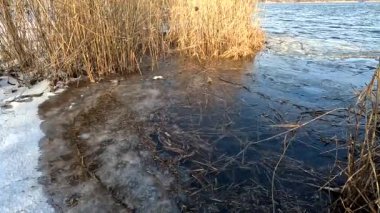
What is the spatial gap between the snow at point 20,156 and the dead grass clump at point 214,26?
3.04 metres

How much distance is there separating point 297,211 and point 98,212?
1268 mm

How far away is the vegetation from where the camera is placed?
14.5 ft

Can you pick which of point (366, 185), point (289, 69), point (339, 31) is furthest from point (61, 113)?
point (339, 31)

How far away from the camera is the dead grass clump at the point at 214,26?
6199 mm

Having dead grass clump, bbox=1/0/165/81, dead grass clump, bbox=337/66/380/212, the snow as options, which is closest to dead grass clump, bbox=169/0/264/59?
dead grass clump, bbox=1/0/165/81

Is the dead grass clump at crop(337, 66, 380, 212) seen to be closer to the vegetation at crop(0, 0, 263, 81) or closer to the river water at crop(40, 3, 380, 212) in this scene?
the river water at crop(40, 3, 380, 212)

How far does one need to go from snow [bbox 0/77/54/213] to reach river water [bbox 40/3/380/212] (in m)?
0.10

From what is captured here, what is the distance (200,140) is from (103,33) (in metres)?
2.43

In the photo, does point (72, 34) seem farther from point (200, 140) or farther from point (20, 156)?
point (200, 140)

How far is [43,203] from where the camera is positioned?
88.4 inches

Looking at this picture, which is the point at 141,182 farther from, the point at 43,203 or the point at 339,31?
the point at 339,31

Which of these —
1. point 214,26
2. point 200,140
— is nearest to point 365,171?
point 200,140

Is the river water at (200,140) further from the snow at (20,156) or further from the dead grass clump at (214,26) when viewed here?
the dead grass clump at (214,26)

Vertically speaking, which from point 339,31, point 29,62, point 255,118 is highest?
point 29,62
